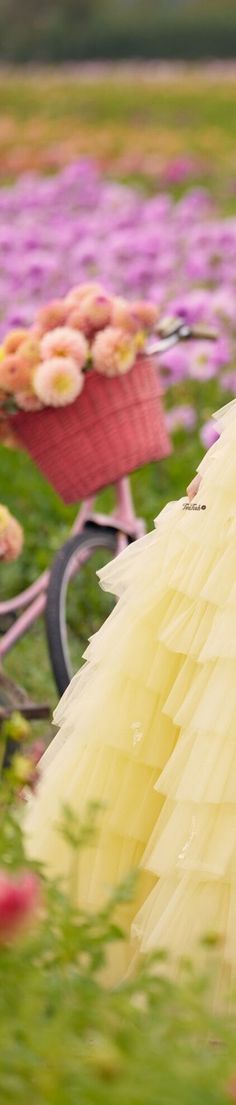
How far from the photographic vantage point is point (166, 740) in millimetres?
3182

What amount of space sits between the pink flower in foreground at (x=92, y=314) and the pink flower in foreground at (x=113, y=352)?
60mm

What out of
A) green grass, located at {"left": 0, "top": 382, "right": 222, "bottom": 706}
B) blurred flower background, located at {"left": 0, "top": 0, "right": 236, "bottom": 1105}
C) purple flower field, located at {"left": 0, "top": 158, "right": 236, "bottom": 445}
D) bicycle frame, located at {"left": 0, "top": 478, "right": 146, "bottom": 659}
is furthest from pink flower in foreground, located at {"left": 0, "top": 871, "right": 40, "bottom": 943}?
purple flower field, located at {"left": 0, "top": 158, "right": 236, "bottom": 445}

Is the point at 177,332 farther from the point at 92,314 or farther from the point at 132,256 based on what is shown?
the point at 132,256

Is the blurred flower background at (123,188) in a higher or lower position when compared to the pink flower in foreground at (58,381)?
lower

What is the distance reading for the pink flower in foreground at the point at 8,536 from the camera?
4.51 metres

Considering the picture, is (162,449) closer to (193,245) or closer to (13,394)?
(13,394)

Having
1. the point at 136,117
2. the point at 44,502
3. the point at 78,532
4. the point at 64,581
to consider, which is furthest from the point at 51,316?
the point at 136,117

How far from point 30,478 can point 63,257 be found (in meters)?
1.36

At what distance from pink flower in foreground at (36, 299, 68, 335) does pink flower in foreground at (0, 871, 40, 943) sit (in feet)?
11.1

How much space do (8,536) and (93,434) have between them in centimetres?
33

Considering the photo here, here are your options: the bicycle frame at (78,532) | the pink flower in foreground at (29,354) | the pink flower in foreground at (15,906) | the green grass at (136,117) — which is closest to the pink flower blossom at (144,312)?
the pink flower in foreground at (29,354)

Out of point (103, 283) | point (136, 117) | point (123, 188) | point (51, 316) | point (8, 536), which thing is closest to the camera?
point (8, 536)

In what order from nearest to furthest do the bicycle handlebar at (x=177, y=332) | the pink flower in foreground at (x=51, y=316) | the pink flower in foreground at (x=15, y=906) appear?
the pink flower in foreground at (x=15, y=906) < the pink flower in foreground at (x=51, y=316) < the bicycle handlebar at (x=177, y=332)

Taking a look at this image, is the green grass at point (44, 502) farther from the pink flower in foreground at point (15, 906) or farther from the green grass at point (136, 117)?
the pink flower in foreground at point (15, 906)
